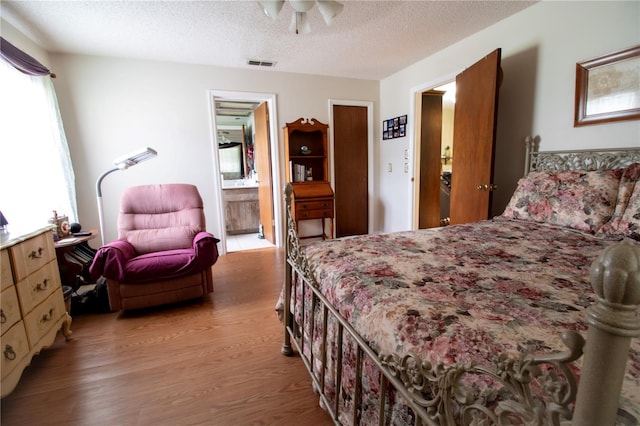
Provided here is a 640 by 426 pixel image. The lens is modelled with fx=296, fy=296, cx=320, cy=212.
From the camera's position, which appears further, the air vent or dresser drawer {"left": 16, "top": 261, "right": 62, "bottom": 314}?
the air vent

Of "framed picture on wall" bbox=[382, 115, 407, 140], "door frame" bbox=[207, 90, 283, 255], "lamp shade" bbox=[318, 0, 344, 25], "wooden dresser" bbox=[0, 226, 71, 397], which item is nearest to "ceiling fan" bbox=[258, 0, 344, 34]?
"lamp shade" bbox=[318, 0, 344, 25]

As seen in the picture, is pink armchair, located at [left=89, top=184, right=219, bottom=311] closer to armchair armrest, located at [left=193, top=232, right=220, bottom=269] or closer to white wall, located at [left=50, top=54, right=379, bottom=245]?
armchair armrest, located at [left=193, top=232, right=220, bottom=269]

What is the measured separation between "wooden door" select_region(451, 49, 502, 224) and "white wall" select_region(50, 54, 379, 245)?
A: 7.64ft

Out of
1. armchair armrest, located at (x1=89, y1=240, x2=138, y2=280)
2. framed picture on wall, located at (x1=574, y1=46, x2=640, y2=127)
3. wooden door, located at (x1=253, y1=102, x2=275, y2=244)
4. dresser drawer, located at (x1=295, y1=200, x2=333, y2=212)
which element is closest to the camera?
framed picture on wall, located at (x1=574, y1=46, x2=640, y2=127)

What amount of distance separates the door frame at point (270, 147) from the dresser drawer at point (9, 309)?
95.3 inches

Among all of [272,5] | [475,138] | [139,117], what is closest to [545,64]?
[475,138]

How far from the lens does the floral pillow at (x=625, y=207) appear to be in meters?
1.57

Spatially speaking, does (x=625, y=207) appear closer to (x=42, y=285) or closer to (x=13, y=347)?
(x=13, y=347)

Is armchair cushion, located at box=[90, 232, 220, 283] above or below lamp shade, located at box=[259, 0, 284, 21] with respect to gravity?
below

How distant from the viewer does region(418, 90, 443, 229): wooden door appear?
13.8 feet

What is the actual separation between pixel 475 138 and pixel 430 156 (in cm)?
159

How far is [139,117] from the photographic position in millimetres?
3477

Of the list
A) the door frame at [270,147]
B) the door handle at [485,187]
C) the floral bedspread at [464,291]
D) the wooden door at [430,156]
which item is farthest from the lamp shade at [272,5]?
the wooden door at [430,156]

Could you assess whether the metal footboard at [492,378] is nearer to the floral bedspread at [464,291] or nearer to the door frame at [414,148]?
the floral bedspread at [464,291]
